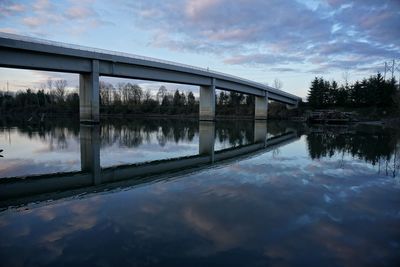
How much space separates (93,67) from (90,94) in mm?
3883

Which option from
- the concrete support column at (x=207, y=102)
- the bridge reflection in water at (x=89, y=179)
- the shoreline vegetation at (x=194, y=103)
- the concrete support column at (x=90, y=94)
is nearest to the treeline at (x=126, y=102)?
the shoreline vegetation at (x=194, y=103)

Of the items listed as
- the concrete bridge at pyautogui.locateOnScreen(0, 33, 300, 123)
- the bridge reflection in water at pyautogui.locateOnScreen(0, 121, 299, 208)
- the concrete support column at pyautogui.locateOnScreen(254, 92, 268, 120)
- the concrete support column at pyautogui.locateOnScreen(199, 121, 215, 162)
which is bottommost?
the bridge reflection in water at pyautogui.locateOnScreen(0, 121, 299, 208)

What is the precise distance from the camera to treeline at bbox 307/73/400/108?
7125 cm

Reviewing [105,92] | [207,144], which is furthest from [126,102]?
[207,144]

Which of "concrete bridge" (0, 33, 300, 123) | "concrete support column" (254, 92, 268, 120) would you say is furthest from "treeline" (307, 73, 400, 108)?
"concrete bridge" (0, 33, 300, 123)

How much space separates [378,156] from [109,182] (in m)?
13.3

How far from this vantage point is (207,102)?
5866 centimetres

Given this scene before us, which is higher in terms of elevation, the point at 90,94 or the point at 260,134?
the point at 90,94

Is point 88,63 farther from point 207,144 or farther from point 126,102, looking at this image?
point 126,102

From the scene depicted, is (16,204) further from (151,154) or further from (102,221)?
(151,154)

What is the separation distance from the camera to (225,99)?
10069cm

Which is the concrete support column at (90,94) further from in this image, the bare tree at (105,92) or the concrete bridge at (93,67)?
the bare tree at (105,92)

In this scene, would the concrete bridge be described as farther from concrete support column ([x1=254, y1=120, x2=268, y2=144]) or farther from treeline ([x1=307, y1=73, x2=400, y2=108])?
treeline ([x1=307, y1=73, x2=400, y2=108])

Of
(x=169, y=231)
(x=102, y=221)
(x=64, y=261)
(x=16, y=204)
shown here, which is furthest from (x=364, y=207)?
(x=16, y=204)
